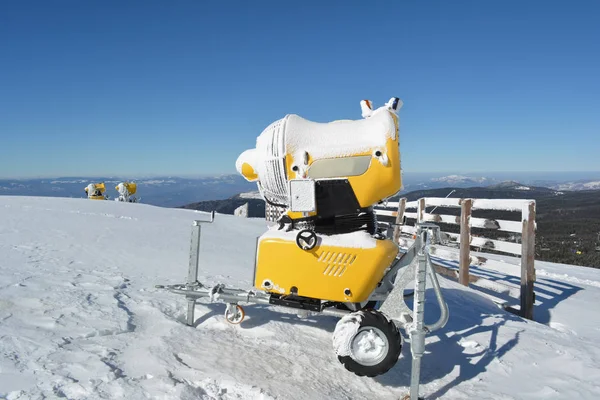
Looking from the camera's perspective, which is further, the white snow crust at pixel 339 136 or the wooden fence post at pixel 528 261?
the wooden fence post at pixel 528 261

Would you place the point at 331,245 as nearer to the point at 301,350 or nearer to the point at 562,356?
the point at 301,350

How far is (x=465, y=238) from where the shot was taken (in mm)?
7016

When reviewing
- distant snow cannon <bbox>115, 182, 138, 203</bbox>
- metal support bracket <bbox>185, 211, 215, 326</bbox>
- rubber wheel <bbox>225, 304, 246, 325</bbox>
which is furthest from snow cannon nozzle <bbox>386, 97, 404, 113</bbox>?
distant snow cannon <bbox>115, 182, 138, 203</bbox>

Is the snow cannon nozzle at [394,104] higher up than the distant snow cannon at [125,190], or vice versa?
the snow cannon nozzle at [394,104]

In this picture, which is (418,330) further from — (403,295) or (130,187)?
(130,187)

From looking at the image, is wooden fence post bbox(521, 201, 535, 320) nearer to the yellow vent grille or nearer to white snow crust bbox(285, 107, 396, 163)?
white snow crust bbox(285, 107, 396, 163)

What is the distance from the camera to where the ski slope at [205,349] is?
2373 millimetres

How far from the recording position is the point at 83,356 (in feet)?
8.32

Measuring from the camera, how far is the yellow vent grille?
283 cm

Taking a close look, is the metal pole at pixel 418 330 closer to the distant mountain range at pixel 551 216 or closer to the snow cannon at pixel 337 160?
the snow cannon at pixel 337 160

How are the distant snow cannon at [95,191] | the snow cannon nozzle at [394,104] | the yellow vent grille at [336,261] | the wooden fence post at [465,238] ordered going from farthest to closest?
1. the distant snow cannon at [95,191]
2. the wooden fence post at [465,238]
3. the snow cannon nozzle at [394,104]
4. the yellow vent grille at [336,261]

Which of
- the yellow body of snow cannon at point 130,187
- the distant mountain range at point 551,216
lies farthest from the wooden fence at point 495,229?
the yellow body of snow cannon at point 130,187

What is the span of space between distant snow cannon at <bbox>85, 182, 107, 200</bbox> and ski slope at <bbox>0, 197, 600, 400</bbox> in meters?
16.3

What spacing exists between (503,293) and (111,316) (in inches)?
248
